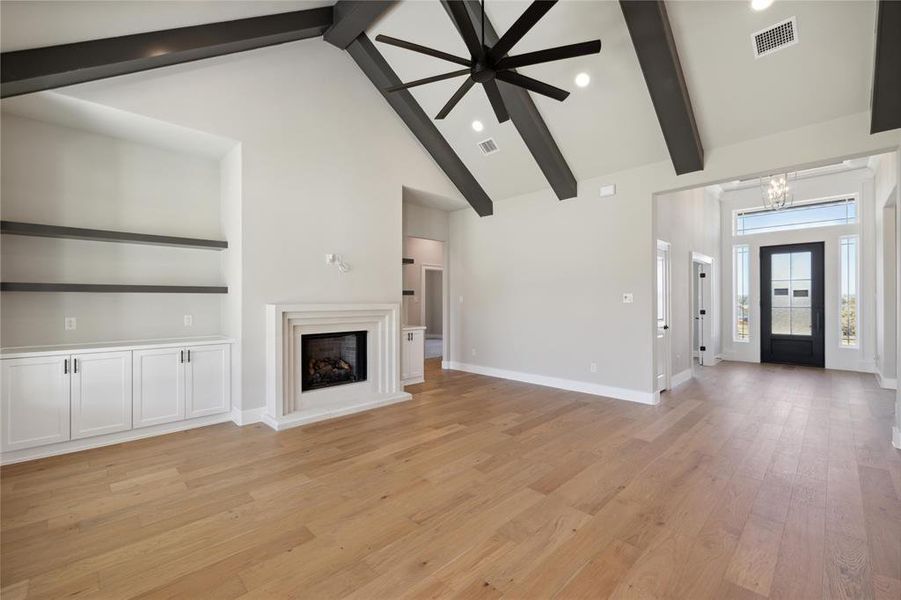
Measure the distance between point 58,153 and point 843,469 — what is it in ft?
23.9

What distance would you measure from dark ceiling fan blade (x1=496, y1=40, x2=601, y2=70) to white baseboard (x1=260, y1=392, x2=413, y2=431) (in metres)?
3.76

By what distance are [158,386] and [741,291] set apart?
397 inches

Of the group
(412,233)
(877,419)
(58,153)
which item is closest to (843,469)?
(877,419)

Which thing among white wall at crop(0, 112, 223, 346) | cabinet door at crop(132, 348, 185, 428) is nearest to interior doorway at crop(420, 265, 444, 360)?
white wall at crop(0, 112, 223, 346)

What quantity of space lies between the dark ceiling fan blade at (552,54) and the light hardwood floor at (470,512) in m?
3.15

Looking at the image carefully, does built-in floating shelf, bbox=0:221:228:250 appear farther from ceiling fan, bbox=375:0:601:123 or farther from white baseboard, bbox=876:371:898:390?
white baseboard, bbox=876:371:898:390

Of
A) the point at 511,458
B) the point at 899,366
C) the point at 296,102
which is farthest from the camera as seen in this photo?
the point at 296,102

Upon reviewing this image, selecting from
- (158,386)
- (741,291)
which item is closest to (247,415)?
(158,386)

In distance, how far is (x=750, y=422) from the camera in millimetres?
4070

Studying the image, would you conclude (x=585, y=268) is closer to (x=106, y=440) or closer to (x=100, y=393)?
(x=100, y=393)

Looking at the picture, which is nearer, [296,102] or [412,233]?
[296,102]

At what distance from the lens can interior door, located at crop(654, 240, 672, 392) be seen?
5367 millimetres

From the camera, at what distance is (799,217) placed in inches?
292

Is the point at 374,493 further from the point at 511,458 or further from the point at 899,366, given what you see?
the point at 899,366
